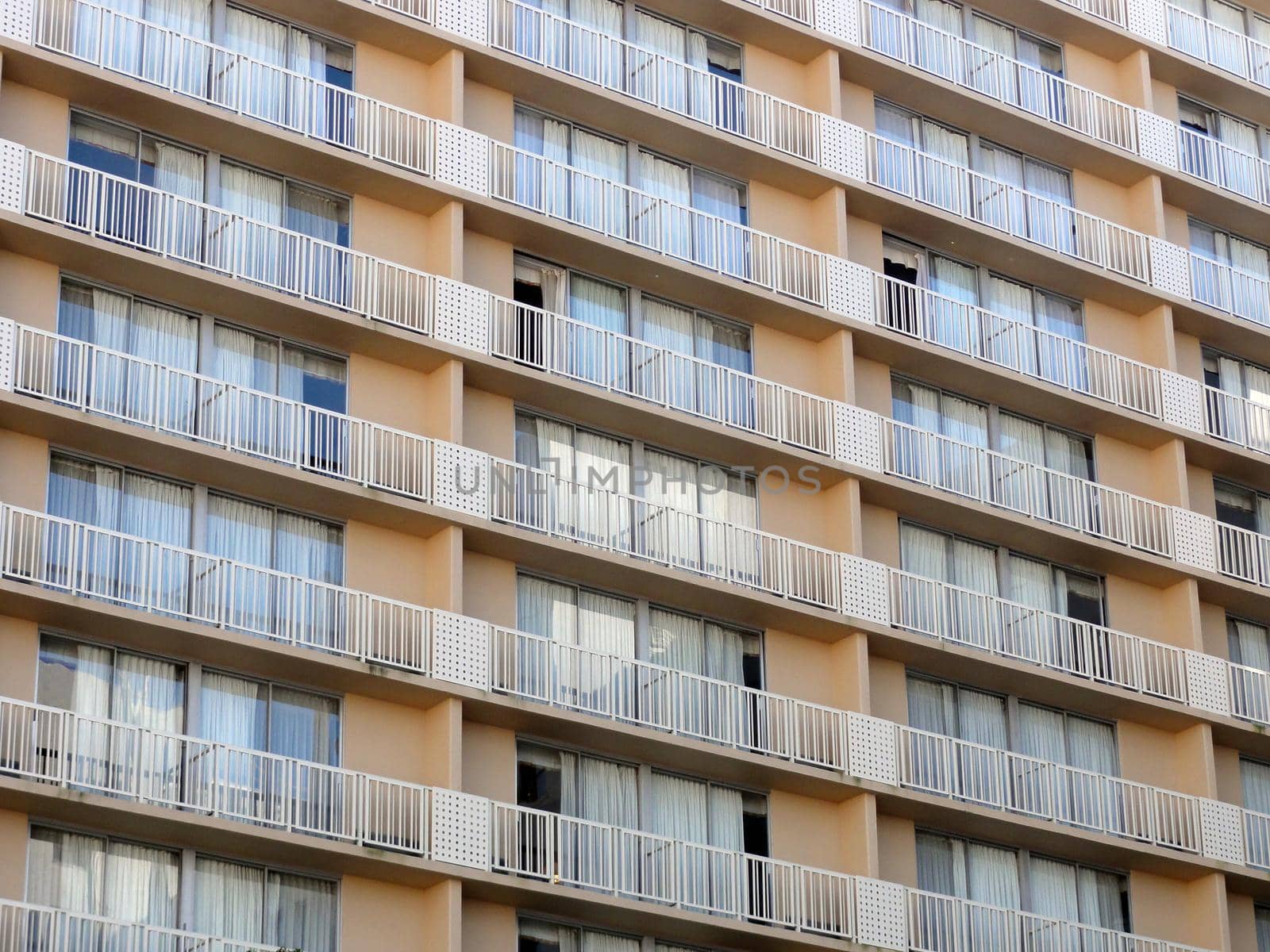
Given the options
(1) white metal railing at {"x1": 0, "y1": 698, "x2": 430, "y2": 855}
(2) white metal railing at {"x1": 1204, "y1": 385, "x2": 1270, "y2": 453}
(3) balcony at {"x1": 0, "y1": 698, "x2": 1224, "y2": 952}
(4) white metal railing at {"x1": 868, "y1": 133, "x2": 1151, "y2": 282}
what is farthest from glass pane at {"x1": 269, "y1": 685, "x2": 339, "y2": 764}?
(2) white metal railing at {"x1": 1204, "y1": 385, "x2": 1270, "y2": 453}

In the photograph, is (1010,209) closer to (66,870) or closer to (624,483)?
(624,483)

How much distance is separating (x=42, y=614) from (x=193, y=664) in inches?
95.9

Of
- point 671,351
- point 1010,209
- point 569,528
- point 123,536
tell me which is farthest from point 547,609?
point 1010,209

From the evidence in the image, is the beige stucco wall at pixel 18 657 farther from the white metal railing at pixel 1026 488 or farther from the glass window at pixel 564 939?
the white metal railing at pixel 1026 488

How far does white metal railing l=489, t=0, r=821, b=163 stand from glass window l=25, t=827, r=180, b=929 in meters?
15.2

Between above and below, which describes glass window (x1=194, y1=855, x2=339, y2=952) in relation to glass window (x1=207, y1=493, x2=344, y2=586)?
below

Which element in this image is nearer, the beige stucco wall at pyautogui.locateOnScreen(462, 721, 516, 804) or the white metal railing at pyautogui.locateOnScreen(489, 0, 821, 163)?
the beige stucco wall at pyautogui.locateOnScreen(462, 721, 516, 804)

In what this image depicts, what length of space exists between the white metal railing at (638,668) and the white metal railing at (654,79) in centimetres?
832

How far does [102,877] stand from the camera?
3628cm

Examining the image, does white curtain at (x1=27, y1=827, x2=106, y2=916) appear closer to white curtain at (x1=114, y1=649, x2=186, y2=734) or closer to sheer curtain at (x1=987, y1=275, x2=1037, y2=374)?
white curtain at (x1=114, y1=649, x2=186, y2=734)

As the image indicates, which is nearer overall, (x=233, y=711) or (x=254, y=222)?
(x=233, y=711)

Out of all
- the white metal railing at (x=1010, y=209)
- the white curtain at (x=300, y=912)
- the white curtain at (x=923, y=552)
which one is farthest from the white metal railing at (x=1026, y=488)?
the white curtain at (x=300, y=912)

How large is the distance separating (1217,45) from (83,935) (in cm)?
2980

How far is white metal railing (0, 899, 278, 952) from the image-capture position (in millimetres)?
34531
